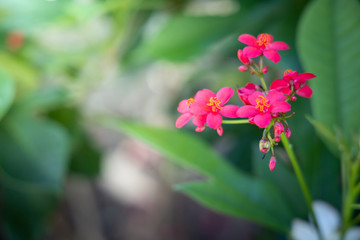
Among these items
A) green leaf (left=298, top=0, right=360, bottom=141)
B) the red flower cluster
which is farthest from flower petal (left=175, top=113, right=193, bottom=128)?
green leaf (left=298, top=0, right=360, bottom=141)

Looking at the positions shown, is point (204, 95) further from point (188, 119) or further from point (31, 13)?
point (31, 13)

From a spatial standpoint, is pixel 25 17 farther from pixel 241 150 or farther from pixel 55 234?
pixel 55 234

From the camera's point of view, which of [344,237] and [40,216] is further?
[40,216]

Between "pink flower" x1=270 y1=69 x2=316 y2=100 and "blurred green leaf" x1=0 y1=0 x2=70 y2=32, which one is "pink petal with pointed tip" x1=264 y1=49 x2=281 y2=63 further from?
"blurred green leaf" x1=0 y1=0 x2=70 y2=32

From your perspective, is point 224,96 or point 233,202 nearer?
point 224,96

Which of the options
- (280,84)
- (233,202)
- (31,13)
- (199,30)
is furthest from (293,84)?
(31,13)

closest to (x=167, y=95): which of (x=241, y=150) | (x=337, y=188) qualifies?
(x=241, y=150)

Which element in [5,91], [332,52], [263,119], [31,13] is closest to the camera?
[263,119]
